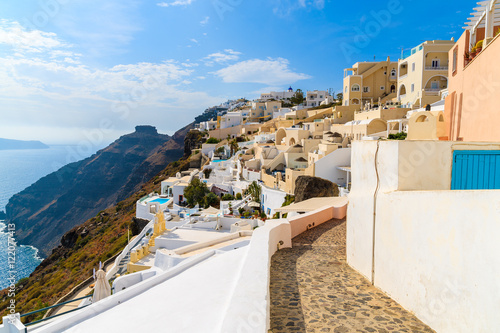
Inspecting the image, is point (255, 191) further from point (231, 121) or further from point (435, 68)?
point (231, 121)

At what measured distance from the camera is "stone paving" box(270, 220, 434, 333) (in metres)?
3.38

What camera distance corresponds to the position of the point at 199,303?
3873 millimetres

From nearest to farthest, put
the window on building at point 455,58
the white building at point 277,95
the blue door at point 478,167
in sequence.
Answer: the blue door at point 478,167, the window on building at point 455,58, the white building at point 277,95

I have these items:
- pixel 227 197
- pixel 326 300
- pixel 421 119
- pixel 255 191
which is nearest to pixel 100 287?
pixel 326 300

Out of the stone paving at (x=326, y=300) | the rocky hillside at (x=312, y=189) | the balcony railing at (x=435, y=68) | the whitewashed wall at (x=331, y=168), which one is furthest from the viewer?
the balcony railing at (x=435, y=68)

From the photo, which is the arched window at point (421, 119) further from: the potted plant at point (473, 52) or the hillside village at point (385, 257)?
the potted plant at point (473, 52)

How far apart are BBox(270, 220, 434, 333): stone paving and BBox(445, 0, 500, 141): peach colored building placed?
3574 millimetres

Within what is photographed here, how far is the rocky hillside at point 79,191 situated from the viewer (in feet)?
195

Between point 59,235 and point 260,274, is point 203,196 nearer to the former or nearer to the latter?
point 260,274

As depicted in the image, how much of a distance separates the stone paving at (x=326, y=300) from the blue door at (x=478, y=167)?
181 centimetres

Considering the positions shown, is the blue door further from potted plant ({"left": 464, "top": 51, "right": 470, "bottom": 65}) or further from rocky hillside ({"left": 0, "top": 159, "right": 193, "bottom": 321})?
rocky hillside ({"left": 0, "top": 159, "right": 193, "bottom": 321})

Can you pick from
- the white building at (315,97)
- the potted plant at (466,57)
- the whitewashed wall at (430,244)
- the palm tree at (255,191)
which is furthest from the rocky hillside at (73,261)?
the white building at (315,97)

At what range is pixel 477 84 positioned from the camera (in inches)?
265

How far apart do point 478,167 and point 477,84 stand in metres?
3.63
